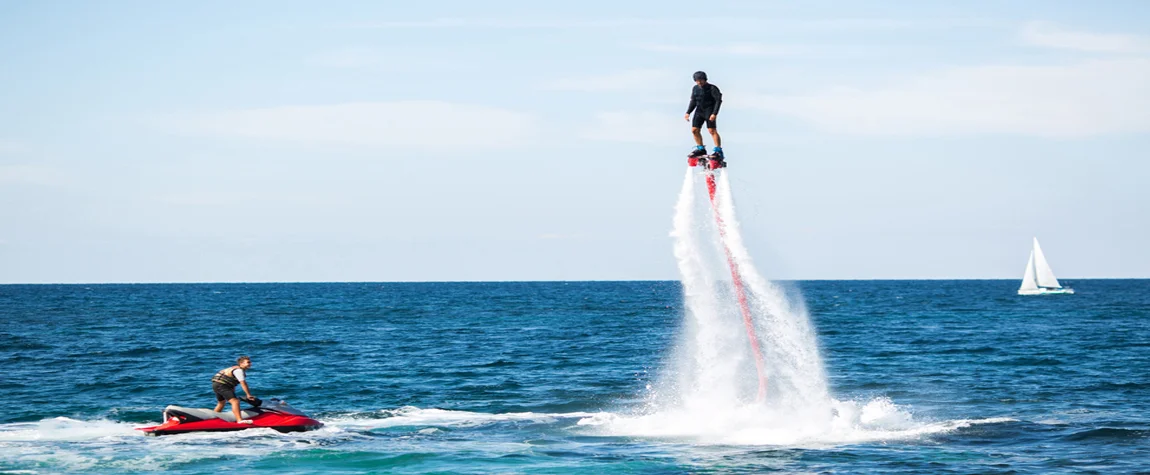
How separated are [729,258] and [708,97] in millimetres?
6863

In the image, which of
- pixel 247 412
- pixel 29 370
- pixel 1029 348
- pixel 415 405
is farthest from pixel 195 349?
pixel 1029 348

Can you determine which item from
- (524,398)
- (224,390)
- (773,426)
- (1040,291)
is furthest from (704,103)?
(1040,291)

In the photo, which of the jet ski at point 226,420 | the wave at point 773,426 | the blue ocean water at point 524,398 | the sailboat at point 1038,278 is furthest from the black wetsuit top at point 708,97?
the sailboat at point 1038,278

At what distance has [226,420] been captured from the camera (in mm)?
32219

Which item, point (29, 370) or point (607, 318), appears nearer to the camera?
point (29, 370)

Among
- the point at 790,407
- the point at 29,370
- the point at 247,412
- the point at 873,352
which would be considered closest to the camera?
the point at 247,412

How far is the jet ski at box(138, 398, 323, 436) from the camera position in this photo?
32062 millimetres

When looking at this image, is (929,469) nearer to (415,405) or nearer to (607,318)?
(415,405)

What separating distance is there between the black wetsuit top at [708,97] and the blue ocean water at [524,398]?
29.5 ft

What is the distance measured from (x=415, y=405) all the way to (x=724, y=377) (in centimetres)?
1196

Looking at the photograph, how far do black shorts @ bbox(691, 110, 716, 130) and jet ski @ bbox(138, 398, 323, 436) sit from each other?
14.7 m

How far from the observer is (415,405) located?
41594 millimetres

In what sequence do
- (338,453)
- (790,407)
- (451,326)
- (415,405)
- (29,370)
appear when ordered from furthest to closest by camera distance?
(451,326)
(29,370)
(415,405)
(790,407)
(338,453)

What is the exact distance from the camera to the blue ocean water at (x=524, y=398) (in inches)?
1156
